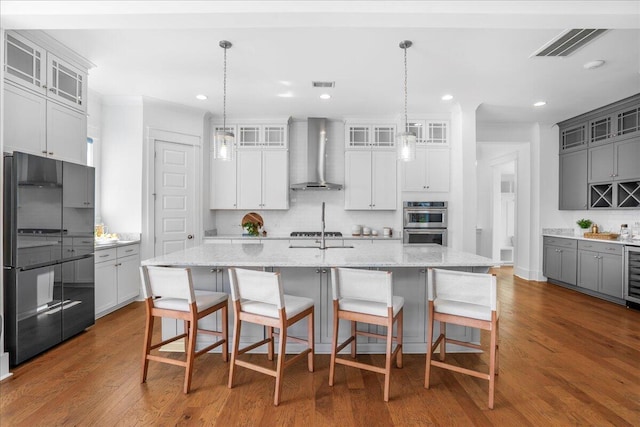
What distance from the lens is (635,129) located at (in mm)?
4930

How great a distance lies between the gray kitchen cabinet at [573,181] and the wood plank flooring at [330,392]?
312 cm

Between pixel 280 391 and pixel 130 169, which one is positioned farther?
pixel 130 169

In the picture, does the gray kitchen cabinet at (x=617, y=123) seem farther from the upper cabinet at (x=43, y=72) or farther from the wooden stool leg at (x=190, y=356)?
the upper cabinet at (x=43, y=72)

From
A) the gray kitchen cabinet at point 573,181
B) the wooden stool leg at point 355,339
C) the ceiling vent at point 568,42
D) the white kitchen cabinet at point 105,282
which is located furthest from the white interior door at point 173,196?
the gray kitchen cabinet at point 573,181

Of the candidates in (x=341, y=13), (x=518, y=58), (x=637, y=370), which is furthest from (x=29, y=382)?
(x=518, y=58)

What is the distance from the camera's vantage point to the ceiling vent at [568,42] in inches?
123

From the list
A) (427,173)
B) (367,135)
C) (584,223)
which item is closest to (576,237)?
(584,223)

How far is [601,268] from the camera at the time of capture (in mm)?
5117

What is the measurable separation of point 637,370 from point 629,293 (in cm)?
242

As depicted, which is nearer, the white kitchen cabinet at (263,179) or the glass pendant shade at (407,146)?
the glass pendant shade at (407,146)

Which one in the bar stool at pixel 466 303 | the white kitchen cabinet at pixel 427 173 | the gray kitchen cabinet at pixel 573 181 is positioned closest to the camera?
the bar stool at pixel 466 303

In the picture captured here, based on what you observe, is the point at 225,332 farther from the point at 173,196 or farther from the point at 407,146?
the point at 173,196

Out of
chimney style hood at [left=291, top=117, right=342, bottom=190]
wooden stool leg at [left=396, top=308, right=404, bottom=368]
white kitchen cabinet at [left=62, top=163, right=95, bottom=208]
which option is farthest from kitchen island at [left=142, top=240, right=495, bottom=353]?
chimney style hood at [left=291, top=117, right=342, bottom=190]

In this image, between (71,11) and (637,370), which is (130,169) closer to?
(71,11)
